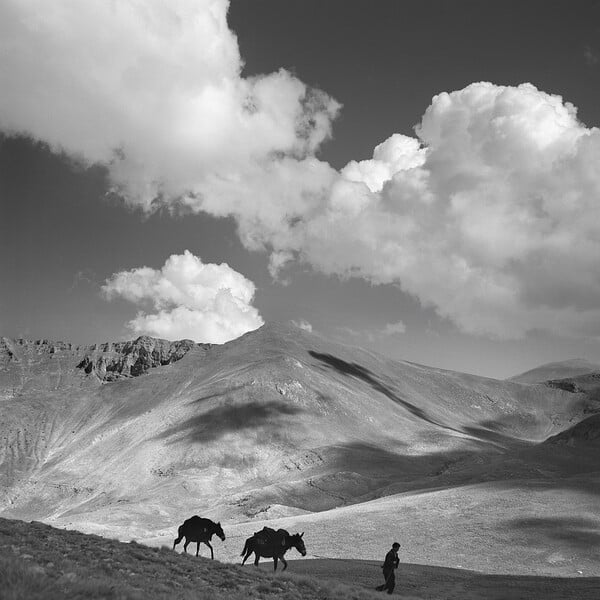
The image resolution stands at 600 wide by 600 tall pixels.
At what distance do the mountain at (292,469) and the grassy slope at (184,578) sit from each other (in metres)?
6.46

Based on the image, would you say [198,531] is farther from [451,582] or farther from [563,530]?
[563,530]

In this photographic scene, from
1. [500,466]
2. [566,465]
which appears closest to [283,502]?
[500,466]

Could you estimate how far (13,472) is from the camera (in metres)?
157

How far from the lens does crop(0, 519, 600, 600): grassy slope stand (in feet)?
32.5

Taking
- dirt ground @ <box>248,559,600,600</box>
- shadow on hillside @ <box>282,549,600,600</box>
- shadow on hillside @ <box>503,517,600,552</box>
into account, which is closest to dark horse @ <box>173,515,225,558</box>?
dirt ground @ <box>248,559,600,600</box>

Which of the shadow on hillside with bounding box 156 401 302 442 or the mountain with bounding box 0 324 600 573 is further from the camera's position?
the shadow on hillside with bounding box 156 401 302 442

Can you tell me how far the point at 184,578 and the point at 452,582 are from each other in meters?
18.5

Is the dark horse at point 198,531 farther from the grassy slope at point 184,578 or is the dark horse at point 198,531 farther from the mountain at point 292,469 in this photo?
the mountain at point 292,469

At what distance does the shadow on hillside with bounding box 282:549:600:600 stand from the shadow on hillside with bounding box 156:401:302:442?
11257 centimetres

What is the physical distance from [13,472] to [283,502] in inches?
4217

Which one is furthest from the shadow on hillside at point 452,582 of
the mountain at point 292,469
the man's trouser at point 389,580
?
the mountain at point 292,469

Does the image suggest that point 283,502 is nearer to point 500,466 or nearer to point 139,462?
point 500,466

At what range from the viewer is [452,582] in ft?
94.2

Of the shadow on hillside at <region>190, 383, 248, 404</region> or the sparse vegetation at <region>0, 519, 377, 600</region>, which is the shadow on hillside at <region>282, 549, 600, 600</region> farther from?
the shadow on hillside at <region>190, 383, 248, 404</region>
